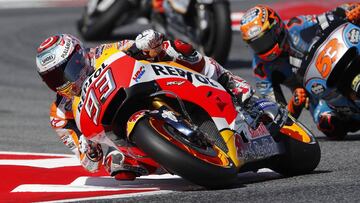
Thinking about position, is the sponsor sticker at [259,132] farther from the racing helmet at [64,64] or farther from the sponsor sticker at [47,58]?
the sponsor sticker at [47,58]

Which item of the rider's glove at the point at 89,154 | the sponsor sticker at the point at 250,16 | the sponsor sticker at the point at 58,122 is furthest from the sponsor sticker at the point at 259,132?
the sponsor sticker at the point at 250,16

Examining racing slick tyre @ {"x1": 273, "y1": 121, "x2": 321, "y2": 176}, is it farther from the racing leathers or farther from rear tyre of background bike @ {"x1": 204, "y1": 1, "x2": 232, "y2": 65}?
rear tyre of background bike @ {"x1": 204, "y1": 1, "x2": 232, "y2": 65}

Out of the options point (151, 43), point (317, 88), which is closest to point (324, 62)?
point (317, 88)

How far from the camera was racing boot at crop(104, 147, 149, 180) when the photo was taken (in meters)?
7.30

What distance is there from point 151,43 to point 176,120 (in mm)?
727

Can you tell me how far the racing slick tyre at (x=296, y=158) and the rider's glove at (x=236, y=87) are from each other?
0.36 m

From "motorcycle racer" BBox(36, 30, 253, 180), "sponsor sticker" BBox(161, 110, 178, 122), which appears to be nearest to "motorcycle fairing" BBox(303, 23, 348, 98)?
"motorcycle racer" BBox(36, 30, 253, 180)

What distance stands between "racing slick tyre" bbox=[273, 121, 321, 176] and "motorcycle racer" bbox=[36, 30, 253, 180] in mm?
449

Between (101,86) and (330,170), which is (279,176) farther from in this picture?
(101,86)

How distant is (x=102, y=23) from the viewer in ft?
57.5

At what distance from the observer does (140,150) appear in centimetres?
708

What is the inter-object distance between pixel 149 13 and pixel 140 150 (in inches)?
380

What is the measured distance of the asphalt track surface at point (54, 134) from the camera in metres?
6.66

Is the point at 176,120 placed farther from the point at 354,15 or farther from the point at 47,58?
the point at 354,15
